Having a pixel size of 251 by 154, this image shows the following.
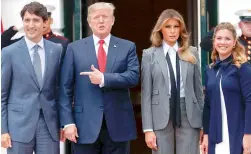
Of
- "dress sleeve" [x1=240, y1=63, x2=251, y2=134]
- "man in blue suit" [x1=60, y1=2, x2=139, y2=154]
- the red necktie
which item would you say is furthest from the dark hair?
"dress sleeve" [x1=240, y1=63, x2=251, y2=134]

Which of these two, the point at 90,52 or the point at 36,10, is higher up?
the point at 36,10

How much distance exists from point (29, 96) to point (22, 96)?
0.15ft

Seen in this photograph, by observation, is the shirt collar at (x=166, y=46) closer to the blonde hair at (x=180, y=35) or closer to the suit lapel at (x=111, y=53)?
the blonde hair at (x=180, y=35)

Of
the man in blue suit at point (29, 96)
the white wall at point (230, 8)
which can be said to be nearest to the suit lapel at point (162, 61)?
the man in blue suit at point (29, 96)

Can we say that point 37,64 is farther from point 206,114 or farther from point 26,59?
point 206,114

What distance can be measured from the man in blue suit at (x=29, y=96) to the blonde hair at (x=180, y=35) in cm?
77

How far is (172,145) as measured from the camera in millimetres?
3488

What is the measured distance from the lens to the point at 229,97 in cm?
328

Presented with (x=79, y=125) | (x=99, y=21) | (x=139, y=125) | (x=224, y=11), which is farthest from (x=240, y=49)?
(x=139, y=125)

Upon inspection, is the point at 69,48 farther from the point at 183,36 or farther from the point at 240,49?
the point at 240,49

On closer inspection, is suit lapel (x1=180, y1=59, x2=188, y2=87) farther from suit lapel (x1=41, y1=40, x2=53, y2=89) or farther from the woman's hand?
suit lapel (x1=41, y1=40, x2=53, y2=89)

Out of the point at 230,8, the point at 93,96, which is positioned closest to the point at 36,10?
the point at 93,96

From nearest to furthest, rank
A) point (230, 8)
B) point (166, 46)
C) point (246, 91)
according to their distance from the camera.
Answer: point (246, 91) < point (166, 46) < point (230, 8)

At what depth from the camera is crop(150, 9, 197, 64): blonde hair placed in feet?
11.6
